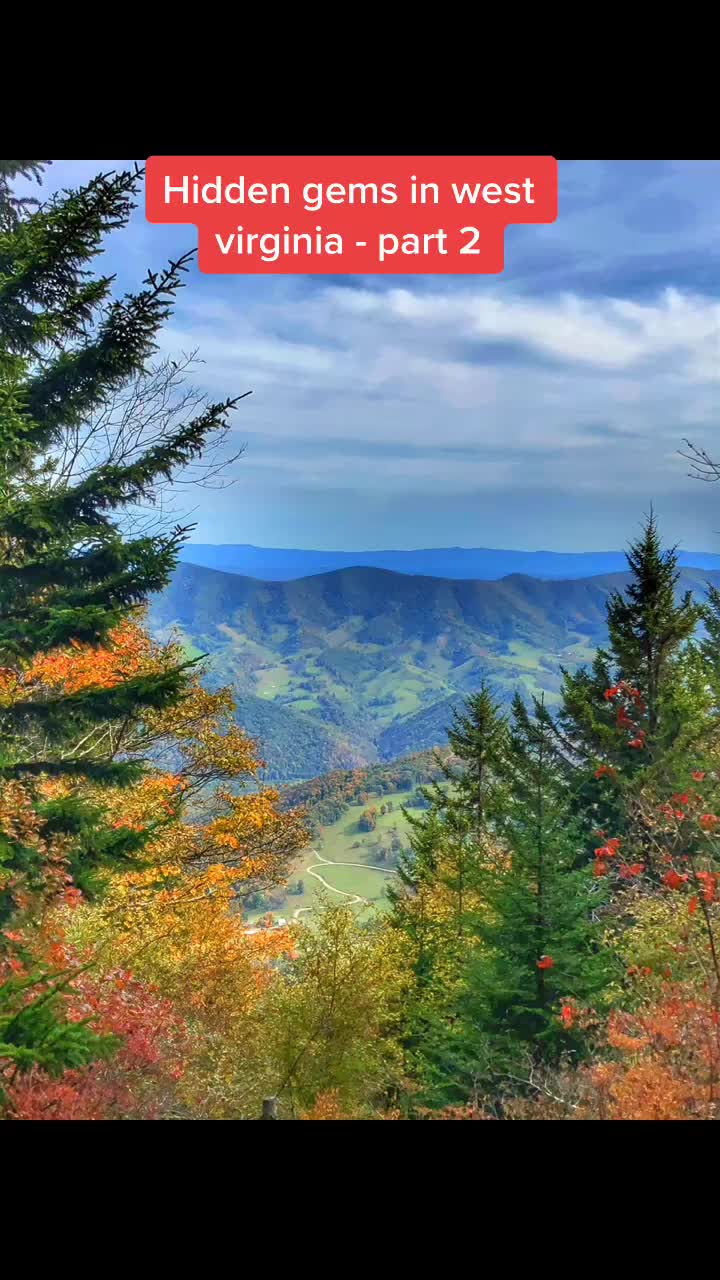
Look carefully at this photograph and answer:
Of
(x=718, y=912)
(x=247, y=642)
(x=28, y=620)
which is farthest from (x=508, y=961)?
(x=247, y=642)

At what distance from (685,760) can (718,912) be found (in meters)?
6.23

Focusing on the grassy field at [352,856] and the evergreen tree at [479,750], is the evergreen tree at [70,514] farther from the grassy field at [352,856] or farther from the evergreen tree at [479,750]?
the grassy field at [352,856]

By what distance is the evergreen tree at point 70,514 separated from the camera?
5.33 metres

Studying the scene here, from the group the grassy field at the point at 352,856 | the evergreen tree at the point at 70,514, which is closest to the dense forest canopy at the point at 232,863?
the evergreen tree at the point at 70,514

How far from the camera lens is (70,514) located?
229 inches

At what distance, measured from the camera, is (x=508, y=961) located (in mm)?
8344

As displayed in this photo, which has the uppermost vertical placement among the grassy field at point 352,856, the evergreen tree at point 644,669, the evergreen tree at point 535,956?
the evergreen tree at point 644,669

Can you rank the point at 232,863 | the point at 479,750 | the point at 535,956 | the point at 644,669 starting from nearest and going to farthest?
the point at 535,956
the point at 232,863
the point at 644,669
the point at 479,750

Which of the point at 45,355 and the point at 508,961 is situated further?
the point at 508,961

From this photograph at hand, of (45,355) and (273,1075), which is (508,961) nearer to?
(273,1075)

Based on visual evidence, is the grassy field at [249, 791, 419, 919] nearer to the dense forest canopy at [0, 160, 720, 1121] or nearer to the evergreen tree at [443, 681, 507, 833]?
the evergreen tree at [443, 681, 507, 833]

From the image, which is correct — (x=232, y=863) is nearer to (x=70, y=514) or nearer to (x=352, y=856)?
(x=70, y=514)

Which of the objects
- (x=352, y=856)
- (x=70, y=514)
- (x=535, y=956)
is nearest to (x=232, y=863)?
(x=535, y=956)
